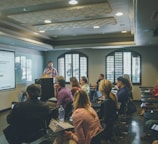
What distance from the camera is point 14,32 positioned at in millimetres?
5855

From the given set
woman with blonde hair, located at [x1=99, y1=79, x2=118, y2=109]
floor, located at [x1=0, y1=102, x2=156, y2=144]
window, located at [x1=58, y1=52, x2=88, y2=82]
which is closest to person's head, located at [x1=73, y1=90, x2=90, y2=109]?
woman with blonde hair, located at [x1=99, y1=79, x2=118, y2=109]

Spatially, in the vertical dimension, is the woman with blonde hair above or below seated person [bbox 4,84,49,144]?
above

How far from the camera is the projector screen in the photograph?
6.83 meters

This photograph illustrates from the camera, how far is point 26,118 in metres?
2.54

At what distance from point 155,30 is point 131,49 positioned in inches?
160

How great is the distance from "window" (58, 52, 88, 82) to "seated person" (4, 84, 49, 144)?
670cm

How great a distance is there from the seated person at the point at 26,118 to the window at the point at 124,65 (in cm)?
669

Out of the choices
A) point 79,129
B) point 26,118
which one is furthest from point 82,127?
point 26,118

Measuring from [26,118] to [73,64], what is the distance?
708 centimetres

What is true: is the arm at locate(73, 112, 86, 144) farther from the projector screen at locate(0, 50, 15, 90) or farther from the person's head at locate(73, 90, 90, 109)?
the projector screen at locate(0, 50, 15, 90)

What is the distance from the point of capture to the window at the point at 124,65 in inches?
343

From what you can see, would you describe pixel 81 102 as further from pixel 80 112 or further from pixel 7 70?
pixel 7 70

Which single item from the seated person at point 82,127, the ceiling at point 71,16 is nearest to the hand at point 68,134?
the seated person at point 82,127

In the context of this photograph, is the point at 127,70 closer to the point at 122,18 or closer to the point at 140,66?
the point at 140,66
